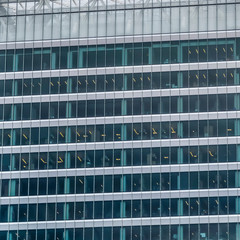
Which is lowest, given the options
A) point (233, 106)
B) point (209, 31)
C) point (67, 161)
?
point (67, 161)

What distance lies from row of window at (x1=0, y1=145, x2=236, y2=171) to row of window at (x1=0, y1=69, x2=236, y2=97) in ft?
23.5

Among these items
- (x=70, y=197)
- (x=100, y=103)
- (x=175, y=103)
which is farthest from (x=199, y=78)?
(x=70, y=197)

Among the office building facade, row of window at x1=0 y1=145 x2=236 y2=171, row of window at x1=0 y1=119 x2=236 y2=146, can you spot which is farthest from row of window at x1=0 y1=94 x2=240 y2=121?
row of window at x1=0 y1=145 x2=236 y2=171

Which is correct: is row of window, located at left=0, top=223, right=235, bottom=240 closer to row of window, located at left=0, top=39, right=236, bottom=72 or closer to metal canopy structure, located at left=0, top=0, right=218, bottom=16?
row of window, located at left=0, top=39, right=236, bottom=72

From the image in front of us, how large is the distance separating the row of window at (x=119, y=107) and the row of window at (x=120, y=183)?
23.3ft

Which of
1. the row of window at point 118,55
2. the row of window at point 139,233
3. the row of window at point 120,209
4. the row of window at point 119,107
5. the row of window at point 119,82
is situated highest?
the row of window at point 118,55

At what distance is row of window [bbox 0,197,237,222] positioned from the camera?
9688cm

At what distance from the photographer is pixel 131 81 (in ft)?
330

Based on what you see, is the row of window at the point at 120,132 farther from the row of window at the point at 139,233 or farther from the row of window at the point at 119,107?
the row of window at the point at 139,233

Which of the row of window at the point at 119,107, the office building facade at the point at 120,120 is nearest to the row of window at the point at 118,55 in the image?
the office building facade at the point at 120,120

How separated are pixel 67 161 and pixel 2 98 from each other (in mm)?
10623

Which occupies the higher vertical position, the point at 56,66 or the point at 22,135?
the point at 56,66

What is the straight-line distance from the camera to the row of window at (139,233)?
96.2 m

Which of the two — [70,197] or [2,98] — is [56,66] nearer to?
[2,98]
